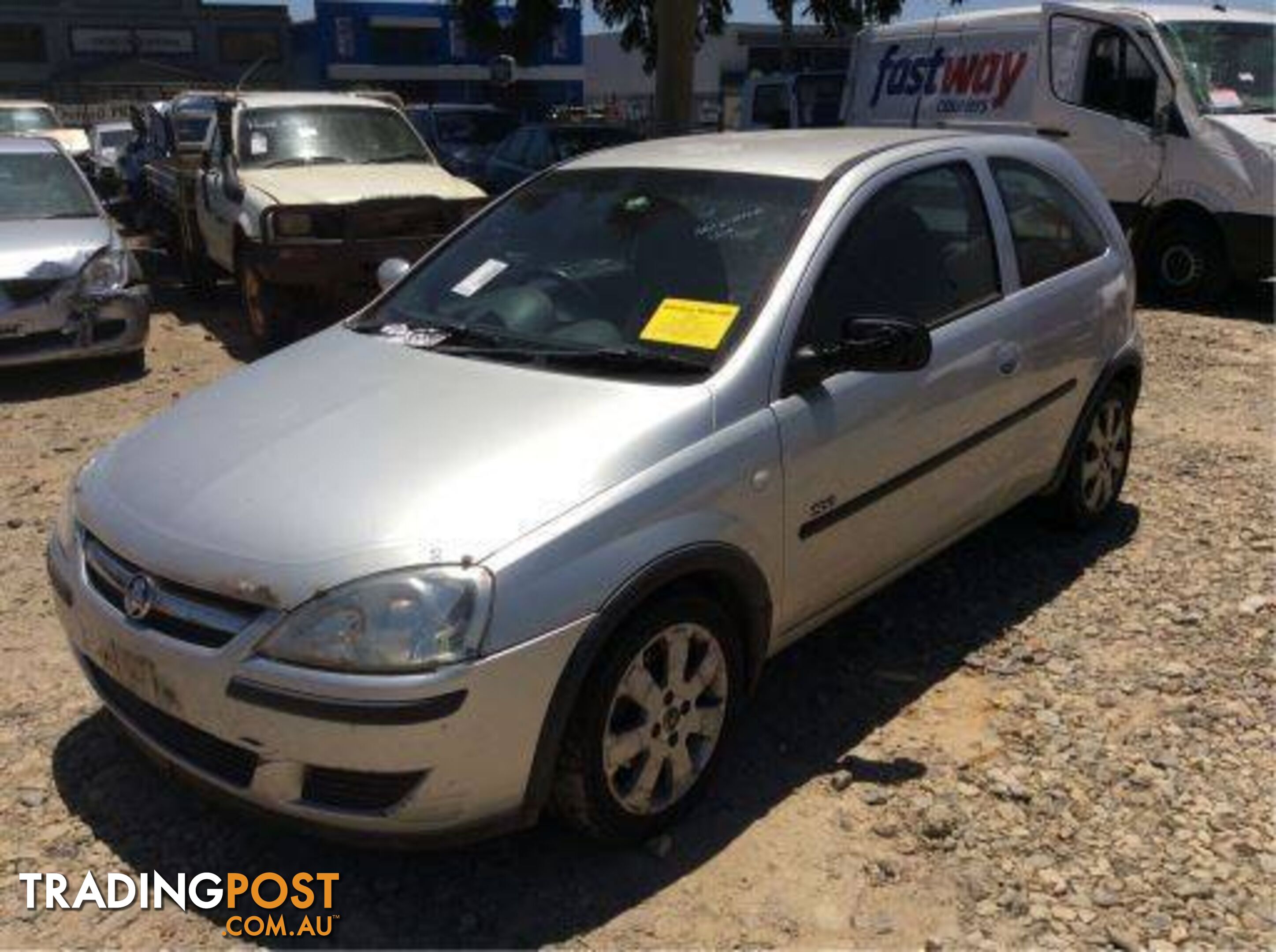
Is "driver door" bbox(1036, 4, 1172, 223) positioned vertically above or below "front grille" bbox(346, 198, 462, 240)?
above

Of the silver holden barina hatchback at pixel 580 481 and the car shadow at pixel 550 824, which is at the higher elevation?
the silver holden barina hatchback at pixel 580 481

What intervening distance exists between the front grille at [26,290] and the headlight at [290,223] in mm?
1345

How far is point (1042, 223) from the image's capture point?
4.43 metres

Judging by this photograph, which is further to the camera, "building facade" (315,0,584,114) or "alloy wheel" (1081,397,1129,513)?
"building facade" (315,0,584,114)

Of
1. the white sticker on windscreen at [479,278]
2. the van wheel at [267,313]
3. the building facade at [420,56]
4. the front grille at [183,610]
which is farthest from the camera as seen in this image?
the building facade at [420,56]

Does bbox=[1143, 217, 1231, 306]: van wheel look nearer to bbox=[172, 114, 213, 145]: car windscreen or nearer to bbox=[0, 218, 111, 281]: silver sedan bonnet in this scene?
bbox=[0, 218, 111, 281]: silver sedan bonnet

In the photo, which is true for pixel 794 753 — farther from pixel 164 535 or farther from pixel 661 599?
pixel 164 535

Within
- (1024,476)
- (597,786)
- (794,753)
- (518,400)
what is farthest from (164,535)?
(1024,476)

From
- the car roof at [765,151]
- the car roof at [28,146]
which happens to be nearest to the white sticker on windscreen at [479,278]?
the car roof at [765,151]

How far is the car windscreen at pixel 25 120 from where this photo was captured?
1717 centimetres

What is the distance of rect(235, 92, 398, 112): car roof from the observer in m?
9.62

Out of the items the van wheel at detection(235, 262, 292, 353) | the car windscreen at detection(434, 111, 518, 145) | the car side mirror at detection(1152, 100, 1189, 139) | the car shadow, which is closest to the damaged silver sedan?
the van wheel at detection(235, 262, 292, 353)

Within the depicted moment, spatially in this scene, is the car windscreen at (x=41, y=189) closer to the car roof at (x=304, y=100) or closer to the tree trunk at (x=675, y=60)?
the car roof at (x=304, y=100)

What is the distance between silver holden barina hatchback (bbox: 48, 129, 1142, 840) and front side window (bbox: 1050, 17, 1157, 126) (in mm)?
6599
